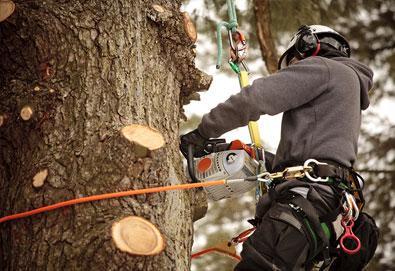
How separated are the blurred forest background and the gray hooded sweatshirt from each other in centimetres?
155

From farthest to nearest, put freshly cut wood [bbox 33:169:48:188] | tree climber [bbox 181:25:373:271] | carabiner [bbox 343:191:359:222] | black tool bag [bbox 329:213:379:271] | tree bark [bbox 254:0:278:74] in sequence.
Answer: tree bark [bbox 254:0:278:74]
black tool bag [bbox 329:213:379:271]
carabiner [bbox 343:191:359:222]
tree climber [bbox 181:25:373:271]
freshly cut wood [bbox 33:169:48:188]

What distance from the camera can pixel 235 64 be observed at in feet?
7.88

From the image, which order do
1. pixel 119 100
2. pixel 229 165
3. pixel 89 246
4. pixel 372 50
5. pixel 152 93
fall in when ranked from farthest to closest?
pixel 372 50 < pixel 229 165 < pixel 152 93 < pixel 119 100 < pixel 89 246

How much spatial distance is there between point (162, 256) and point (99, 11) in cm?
111

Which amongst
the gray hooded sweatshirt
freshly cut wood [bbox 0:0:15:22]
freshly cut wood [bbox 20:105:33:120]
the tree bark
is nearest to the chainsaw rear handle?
the gray hooded sweatshirt

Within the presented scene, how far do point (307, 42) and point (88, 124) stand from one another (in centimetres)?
111

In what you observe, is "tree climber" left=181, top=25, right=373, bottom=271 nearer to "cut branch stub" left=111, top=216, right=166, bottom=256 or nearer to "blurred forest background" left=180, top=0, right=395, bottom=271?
"cut branch stub" left=111, top=216, right=166, bottom=256

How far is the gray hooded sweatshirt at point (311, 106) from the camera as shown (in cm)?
→ 178

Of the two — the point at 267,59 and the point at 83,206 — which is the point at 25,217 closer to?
the point at 83,206

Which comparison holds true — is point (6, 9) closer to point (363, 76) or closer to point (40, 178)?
point (40, 178)

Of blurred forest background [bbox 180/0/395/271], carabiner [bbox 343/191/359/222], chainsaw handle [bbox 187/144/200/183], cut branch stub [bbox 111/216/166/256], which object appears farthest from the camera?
blurred forest background [bbox 180/0/395/271]

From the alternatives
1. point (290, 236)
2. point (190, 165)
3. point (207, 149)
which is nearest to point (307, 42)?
point (207, 149)

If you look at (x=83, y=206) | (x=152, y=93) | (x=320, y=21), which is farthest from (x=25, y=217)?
(x=320, y=21)

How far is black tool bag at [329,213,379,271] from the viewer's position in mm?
1897
